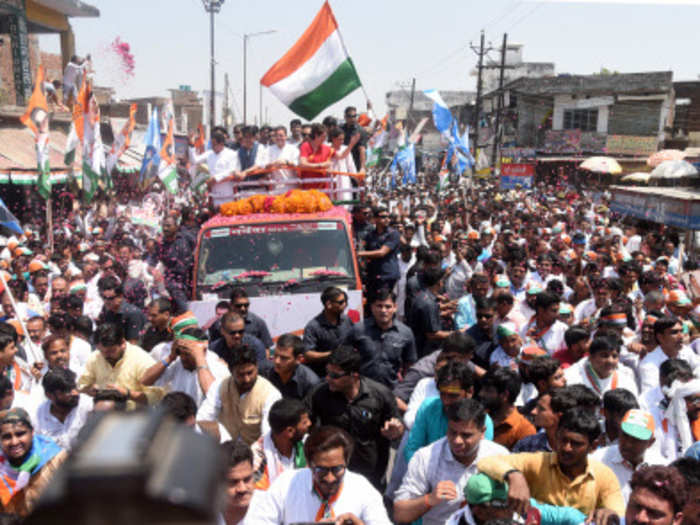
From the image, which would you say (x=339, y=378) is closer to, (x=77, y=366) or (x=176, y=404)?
(x=176, y=404)

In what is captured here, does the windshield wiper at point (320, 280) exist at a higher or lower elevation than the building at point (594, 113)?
lower

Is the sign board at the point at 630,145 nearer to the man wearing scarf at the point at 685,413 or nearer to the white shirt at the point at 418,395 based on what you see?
the man wearing scarf at the point at 685,413

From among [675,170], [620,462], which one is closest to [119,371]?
[620,462]

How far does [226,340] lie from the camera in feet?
17.7

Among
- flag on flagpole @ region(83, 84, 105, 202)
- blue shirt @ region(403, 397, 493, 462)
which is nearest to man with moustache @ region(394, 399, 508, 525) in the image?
blue shirt @ region(403, 397, 493, 462)

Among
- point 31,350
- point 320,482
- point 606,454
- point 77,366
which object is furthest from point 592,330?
point 31,350

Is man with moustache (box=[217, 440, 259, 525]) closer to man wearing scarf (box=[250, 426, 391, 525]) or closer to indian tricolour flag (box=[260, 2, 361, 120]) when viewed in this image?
man wearing scarf (box=[250, 426, 391, 525])

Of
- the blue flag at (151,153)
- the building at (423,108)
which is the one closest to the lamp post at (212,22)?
the blue flag at (151,153)

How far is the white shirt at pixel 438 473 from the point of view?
3.50 metres

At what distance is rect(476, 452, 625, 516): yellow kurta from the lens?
126 inches

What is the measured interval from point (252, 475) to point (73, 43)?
33.6 m

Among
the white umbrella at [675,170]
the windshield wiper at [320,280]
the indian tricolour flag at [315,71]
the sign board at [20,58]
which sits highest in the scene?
the sign board at [20,58]

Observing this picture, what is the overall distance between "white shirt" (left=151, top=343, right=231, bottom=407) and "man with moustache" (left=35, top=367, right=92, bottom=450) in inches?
22.9

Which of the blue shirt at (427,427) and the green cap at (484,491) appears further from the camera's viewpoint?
the blue shirt at (427,427)
